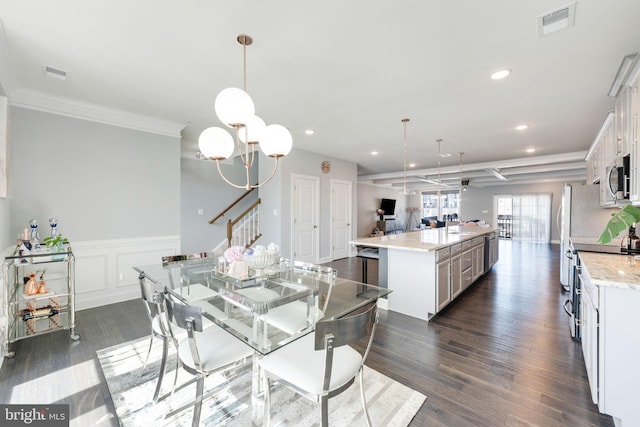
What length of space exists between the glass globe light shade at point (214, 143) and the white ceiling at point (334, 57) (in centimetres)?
68

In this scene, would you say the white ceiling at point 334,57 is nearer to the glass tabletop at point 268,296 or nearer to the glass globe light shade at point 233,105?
the glass globe light shade at point 233,105

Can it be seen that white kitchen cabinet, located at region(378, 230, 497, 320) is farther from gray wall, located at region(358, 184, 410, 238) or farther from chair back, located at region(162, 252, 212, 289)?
gray wall, located at region(358, 184, 410, 238)

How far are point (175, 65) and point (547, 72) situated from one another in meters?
3.41

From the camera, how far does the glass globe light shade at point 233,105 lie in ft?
5.70

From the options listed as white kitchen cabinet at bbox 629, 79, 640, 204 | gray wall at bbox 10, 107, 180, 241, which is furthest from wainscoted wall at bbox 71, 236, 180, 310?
white kitchen cabinet at bbox 629, 79, 640, 204

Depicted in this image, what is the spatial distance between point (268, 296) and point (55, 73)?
2.99 metres

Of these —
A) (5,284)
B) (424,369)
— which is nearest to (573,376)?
(424,369)

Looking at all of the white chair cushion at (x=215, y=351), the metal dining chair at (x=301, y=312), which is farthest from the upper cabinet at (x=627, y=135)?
the white chair cushion at (x=215, y=351)

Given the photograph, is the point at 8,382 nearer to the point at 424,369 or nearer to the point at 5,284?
the point at 5,284

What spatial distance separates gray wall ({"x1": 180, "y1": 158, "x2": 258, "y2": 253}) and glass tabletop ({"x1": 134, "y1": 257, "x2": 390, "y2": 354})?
3.35 m

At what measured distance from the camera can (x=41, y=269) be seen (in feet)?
9.86

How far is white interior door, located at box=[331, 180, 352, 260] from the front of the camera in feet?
21.5

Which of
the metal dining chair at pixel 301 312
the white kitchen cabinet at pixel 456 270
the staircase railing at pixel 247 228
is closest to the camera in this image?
the metal dining chair at pixel 301 312

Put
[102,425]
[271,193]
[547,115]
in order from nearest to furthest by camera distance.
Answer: [102,425] → [547,115] → [271,193]
